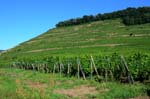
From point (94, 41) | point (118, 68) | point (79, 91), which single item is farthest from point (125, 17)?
point (79, 91)

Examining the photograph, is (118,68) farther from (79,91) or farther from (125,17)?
(125,17)

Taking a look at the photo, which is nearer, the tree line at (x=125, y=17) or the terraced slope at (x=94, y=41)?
the terraced slope at (x=94, y=41)

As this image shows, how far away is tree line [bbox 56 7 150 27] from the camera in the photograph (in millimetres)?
132000

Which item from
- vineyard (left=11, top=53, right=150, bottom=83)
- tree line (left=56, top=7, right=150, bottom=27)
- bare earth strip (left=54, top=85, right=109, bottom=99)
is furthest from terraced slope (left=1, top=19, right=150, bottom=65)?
bare earth strip (left=54, top=85, right=109, bottom=99)

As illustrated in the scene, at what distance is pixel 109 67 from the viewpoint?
31781 millimetres

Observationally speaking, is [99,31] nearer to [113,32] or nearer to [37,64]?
[113,32]

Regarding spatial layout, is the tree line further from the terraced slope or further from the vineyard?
the vineyard

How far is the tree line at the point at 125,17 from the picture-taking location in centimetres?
13200

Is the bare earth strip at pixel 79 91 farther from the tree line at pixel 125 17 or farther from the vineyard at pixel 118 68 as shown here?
the tree line at pixel 125 17

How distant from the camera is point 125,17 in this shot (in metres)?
144

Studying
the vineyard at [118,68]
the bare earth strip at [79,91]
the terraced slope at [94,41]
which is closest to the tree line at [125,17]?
the terraced slope at [94,41]

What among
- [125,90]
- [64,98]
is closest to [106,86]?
[125,90]

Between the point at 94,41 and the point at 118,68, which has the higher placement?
the point at 118,68

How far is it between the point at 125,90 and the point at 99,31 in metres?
114
